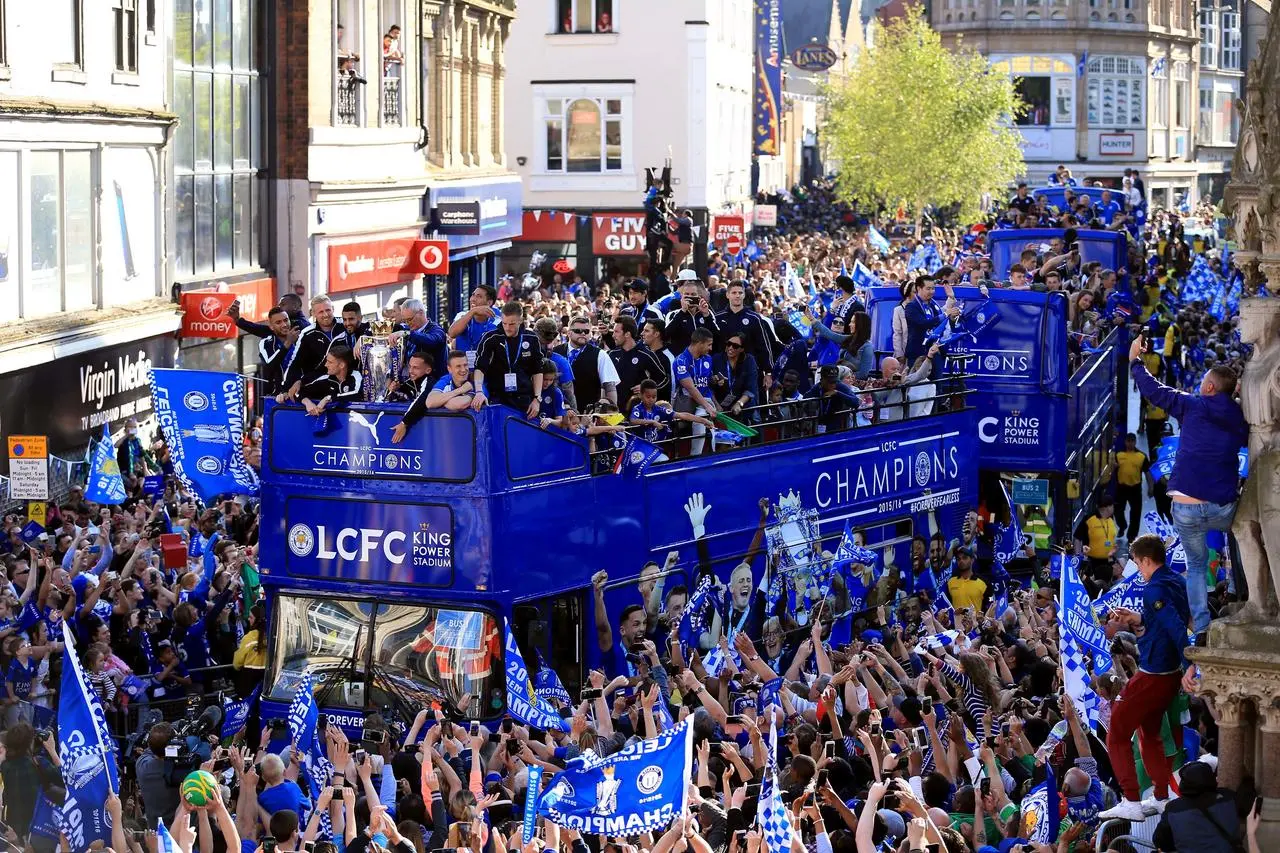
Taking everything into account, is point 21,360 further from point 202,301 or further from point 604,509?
point 604,509

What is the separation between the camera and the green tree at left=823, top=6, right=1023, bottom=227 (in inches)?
2675

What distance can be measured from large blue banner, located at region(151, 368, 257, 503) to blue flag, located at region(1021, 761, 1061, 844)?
8.07 meters

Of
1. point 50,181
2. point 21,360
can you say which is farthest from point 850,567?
point 50,181

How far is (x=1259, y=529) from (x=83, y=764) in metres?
6.50

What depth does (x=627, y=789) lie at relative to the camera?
1024 centimetres

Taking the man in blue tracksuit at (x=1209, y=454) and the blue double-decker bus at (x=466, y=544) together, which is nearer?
the man in blue tracksuit at (x=1209, y=454)

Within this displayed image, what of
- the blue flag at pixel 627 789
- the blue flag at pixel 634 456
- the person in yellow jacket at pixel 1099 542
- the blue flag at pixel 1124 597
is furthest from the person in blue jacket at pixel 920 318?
the blue flag at pixel 627 789

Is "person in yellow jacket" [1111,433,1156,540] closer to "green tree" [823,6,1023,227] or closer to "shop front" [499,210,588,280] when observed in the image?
"shop front" [499,210,588,280]

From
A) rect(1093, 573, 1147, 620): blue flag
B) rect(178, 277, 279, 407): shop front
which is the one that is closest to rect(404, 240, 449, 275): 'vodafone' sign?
rect(178, 277, 279, 407): shop front

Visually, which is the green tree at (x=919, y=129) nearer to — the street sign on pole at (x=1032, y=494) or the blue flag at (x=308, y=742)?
the street sign on pole at (x=1032, y=494)

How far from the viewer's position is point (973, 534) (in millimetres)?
20672

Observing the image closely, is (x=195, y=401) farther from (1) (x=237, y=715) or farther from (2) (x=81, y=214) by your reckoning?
(2) (x=81, y=214)

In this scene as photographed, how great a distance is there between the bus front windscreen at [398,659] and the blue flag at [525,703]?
37cm

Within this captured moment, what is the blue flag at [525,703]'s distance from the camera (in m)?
13.5
